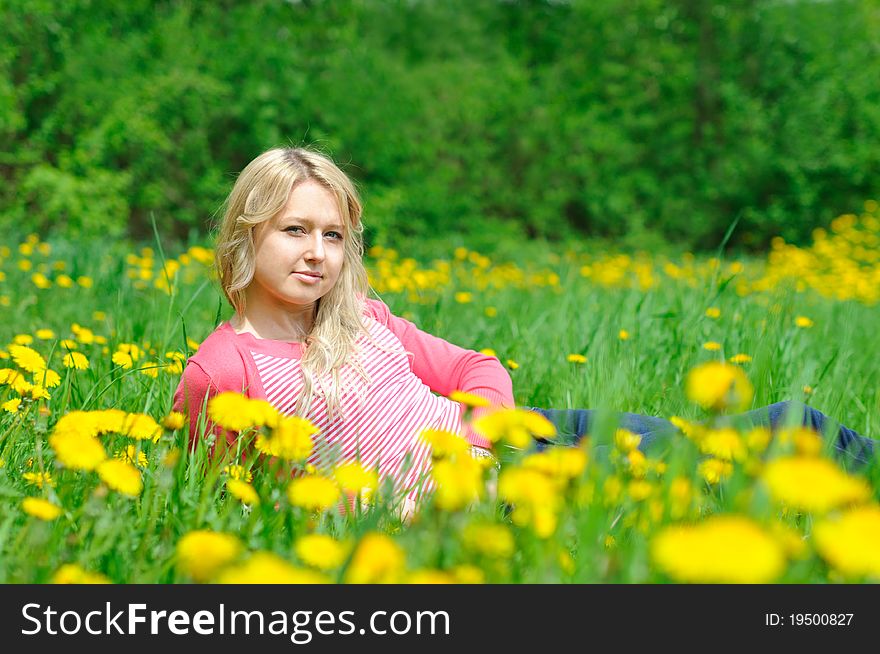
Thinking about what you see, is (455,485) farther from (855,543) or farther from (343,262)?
(343,262)

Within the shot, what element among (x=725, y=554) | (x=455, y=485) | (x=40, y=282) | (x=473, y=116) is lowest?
(x=725, y=554)

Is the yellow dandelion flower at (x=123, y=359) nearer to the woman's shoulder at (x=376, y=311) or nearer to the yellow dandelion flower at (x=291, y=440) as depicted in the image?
the woman's shoulder at (x=376, y=311)

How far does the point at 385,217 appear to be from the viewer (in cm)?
917

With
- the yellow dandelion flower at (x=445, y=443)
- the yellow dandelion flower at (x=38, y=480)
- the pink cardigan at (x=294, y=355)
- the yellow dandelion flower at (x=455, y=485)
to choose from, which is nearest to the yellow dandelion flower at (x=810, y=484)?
the yellow dandelion flower at (x=455, y=485)

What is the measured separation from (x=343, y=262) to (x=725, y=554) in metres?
1.54

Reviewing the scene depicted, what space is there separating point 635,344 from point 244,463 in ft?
5.29

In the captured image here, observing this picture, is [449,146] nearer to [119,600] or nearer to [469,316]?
[469,316]

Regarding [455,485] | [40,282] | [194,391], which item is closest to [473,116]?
[40,282]

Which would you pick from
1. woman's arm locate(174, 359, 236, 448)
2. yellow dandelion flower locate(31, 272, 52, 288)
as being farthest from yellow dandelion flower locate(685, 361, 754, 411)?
yellow dandelion flower locate(31, 272, 52, 288)

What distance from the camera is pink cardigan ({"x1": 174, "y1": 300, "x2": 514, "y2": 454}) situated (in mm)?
1762

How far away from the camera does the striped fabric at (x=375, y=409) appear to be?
187 cm

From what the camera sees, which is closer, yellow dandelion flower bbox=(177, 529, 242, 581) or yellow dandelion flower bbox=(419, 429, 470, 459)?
yellow dandelion flower bbox=(177, 529, 242, 581)

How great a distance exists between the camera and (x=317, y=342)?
197 cm

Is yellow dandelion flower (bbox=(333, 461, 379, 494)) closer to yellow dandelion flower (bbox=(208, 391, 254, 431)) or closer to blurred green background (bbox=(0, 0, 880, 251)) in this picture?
yellow dandelion flower (bbox=(208, 391, 254, 431))
